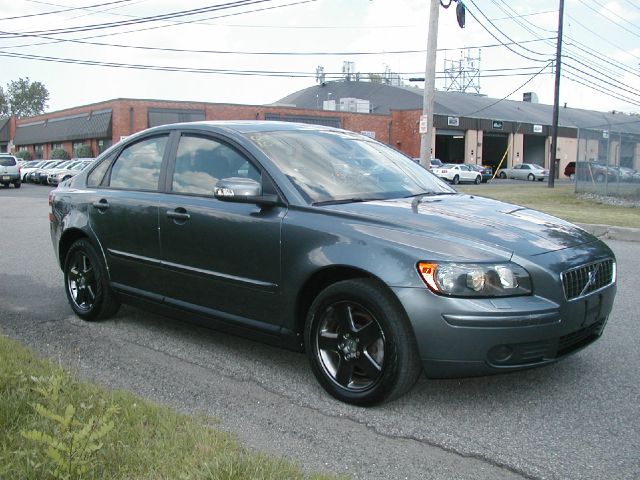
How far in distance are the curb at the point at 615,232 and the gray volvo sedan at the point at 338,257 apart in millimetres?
7684

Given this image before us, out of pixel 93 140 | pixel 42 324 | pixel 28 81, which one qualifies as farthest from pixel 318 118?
pixel 28 81

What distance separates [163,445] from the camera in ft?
9.76

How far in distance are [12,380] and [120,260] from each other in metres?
1.69

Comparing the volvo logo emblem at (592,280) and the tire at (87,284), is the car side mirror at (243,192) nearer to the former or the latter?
the tire at (87,284)

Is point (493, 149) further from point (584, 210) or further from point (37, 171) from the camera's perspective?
point (584, 210)

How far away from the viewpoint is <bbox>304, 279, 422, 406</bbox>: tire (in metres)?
3.54

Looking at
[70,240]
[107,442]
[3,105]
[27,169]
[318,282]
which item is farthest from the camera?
[3,105]

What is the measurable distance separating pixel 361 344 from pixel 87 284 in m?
2.88

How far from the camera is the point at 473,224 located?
12.5 ft

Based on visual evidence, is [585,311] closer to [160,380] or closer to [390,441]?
[390,441]

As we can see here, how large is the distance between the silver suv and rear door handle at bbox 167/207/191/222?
3081cm

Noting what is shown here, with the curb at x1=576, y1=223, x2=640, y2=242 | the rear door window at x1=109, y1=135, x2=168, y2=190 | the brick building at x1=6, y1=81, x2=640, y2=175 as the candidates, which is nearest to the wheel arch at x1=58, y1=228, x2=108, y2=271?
the rear door window at x1=109, y1=135, x2=168, y2=190

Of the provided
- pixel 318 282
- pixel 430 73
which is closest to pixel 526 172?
pixel 430 73

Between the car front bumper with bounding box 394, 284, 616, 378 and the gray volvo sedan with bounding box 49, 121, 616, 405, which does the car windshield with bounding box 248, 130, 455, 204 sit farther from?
the car front bumper with bounding box 394, 284, 616, 378
